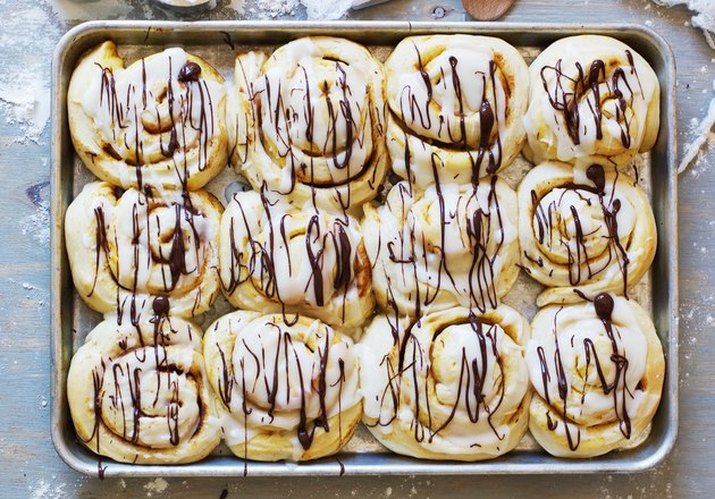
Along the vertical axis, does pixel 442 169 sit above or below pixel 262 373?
above

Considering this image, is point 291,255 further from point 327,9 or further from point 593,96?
point 593,96

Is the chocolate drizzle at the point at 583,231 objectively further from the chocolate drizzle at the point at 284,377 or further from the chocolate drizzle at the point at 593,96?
the chocolate drizzle at the point at 284,377

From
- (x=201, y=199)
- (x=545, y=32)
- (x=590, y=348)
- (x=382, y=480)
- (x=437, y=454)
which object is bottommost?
(x=382, y=480)

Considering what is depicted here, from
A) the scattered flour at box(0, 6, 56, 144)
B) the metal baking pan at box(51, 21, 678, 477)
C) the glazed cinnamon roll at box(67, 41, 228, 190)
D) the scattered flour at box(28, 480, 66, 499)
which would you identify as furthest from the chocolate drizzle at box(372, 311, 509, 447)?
the scattered flour at box(0, 6, 56, 144)

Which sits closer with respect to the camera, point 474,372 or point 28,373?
point 474,372

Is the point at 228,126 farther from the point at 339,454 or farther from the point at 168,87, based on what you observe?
the point at 339,454

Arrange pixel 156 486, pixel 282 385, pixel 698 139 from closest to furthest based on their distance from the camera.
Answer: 1. pixel 282 385
2. pixel 156 486
3. pixel 698 139

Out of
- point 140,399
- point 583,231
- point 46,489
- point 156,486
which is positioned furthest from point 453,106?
point 46,489

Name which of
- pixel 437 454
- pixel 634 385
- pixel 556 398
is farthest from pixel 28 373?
pixel 634 385
